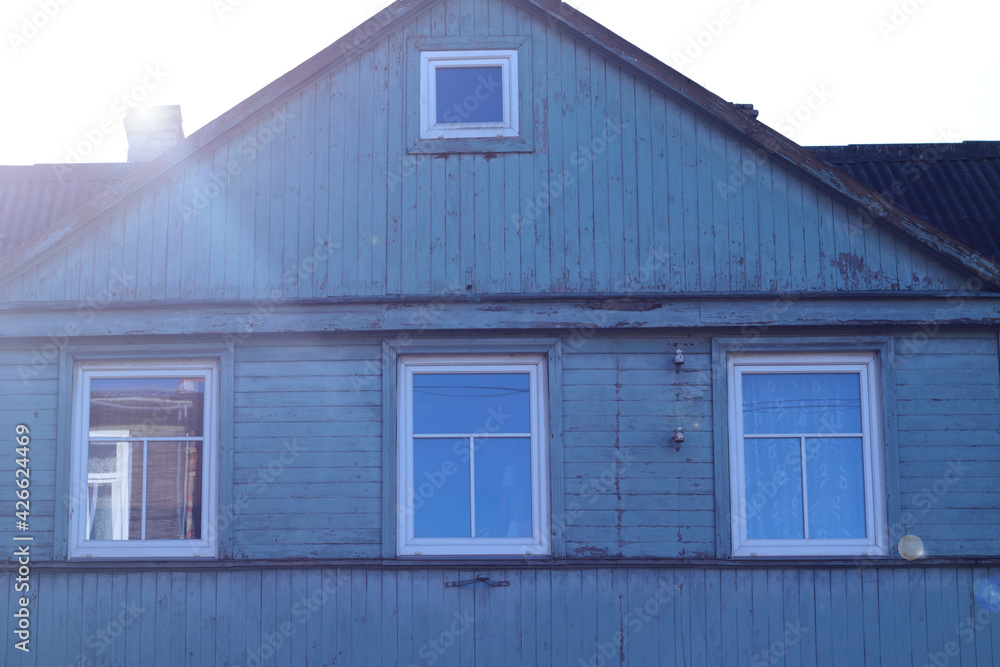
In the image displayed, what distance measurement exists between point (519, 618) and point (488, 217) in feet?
10.1

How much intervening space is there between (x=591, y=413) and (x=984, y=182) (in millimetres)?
5079

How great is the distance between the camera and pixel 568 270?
7.36 m

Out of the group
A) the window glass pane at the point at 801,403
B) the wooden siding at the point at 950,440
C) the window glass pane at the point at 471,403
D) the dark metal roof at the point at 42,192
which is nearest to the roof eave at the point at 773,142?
the wooden siding at the point at 950,440

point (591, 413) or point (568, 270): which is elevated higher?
point (568, 270)

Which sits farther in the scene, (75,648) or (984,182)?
(984,182)

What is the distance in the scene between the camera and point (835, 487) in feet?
23.8

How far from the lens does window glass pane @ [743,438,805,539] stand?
7238mm

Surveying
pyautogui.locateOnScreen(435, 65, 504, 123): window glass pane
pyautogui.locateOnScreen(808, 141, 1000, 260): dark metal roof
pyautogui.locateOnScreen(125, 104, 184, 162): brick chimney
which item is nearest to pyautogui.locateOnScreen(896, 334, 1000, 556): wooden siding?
pyautogui.locateOnScreen(808, 141, 1000, 260): dark metal roof

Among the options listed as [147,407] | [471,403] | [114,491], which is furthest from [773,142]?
[114,491]

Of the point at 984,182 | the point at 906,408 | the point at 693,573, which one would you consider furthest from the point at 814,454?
the point at 984,182

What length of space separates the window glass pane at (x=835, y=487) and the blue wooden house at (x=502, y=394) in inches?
1.0

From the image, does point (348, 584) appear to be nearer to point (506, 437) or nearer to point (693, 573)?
point (506, 437)

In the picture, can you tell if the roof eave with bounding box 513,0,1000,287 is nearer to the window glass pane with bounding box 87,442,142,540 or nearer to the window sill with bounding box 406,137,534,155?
the window sill with bounding box 406,137,534,155

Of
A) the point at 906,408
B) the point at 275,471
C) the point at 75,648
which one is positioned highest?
the point at 906,408
